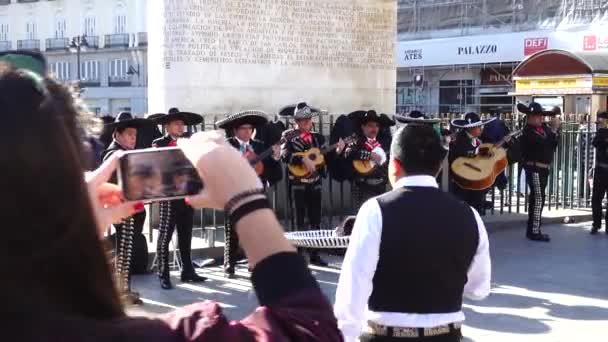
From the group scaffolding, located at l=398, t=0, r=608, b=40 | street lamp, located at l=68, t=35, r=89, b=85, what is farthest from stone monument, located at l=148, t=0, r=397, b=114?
street lamp, located at l=68, t=35, r=89, b=85

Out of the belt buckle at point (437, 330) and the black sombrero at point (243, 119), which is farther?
the black sombrero at point (243, 119)

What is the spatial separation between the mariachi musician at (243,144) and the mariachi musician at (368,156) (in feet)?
3.97

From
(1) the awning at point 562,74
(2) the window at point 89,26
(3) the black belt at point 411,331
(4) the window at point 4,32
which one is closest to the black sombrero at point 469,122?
(3) the black belt at point 411,331

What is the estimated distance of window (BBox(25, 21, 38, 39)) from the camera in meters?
63.6

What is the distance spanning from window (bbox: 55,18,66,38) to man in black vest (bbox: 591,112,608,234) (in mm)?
53785

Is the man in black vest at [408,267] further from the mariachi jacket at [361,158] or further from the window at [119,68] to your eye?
the window at [119,68]

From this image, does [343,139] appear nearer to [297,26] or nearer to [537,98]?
[297,26]

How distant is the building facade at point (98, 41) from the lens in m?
56.9

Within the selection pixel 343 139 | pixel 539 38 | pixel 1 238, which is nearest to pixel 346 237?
pixel 1 238

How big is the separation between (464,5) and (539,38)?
4082mm

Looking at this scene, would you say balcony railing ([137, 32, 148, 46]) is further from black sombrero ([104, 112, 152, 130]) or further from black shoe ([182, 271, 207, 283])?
black sombrero ([104, 112, 152, 130])

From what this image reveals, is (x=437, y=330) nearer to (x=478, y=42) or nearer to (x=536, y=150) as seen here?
(x=536, y=150)

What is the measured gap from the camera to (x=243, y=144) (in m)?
10.0

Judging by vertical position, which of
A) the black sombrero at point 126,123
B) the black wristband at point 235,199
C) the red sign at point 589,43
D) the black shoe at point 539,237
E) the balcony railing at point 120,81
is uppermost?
the red sign at point 589,43
